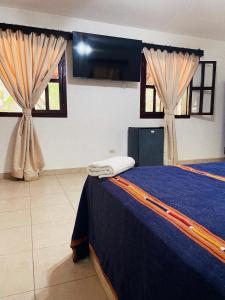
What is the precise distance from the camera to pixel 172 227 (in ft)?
2.61

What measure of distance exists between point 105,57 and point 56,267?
3343mm

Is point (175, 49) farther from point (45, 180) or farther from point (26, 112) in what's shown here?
point (45, 180)

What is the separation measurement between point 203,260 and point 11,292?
1.23 metres

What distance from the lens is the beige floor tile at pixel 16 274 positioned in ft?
4.45

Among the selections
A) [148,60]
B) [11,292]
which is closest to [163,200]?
[11,292]

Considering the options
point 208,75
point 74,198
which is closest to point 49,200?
point 74,198

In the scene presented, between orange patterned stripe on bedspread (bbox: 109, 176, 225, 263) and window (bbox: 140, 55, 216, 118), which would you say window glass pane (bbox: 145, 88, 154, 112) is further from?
orange patterned stripe on bedspread (bbox: 109, 176, 225, 263)

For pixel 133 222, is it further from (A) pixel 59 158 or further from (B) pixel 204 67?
(B) pixel 204 67

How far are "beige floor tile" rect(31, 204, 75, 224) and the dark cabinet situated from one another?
187cm

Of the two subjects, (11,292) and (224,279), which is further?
(11,292)

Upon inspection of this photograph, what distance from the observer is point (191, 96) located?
4.70 m

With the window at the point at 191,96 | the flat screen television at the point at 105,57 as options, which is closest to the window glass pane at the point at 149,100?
the window at the point at 191,96

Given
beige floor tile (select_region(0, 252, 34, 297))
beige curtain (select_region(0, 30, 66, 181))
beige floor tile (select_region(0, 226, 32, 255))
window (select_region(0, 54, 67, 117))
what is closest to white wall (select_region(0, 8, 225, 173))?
window (select_region(0, 54, 67, 117))

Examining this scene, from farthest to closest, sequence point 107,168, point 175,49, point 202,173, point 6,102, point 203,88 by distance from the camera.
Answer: point 203,88, point 175,49, point 6,102, point 202,173, point 107,168
